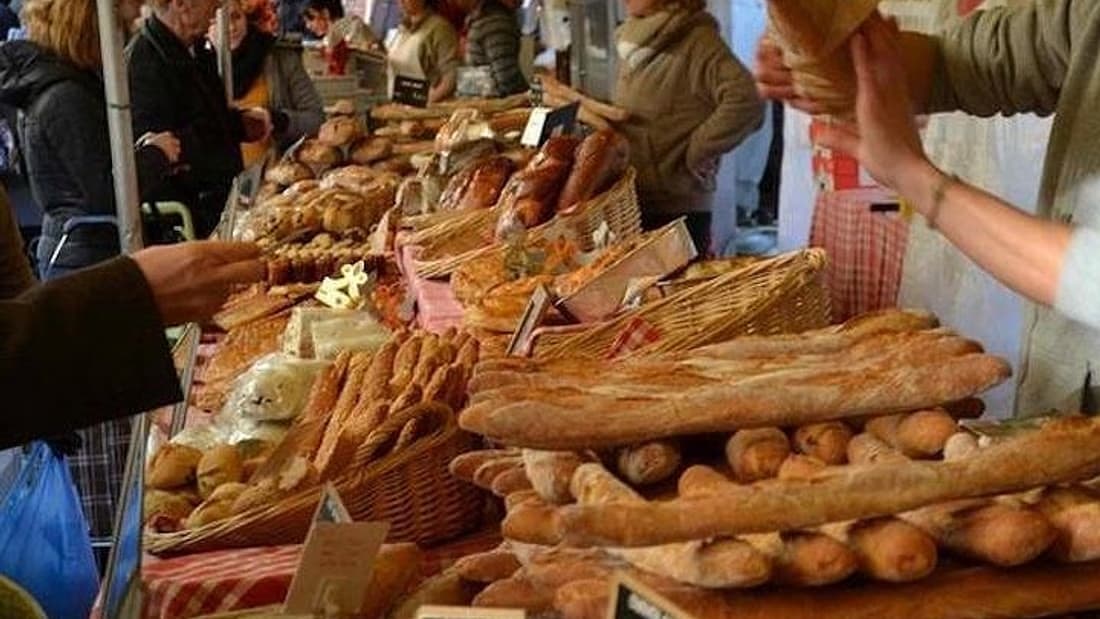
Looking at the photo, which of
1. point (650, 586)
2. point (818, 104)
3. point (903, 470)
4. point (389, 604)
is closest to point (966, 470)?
point (903, 470)

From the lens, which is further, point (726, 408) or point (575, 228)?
point (575, 228)

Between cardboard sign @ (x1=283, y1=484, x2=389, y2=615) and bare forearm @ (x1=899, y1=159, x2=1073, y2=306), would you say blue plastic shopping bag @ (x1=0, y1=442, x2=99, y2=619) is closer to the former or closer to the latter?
cardboard sign @ (x1=283, y1=484, x2=389, y2=615)

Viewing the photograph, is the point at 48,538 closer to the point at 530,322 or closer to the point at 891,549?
the point at 530,322

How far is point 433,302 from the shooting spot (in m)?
3.44

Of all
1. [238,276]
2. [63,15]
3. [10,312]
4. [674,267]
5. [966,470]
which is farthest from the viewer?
[63,15]

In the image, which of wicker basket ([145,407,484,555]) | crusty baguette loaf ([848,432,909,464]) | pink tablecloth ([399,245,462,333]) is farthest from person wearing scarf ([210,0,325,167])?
crusty baguette loaf ([848,432,909,464])

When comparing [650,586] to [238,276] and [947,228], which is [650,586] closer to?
[947,228]

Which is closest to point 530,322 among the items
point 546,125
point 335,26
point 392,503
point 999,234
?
point 392,503

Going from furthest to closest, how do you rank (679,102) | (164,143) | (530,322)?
1. (679,102)
2. (164,143)
3. (530,322)

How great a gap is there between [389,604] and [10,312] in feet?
1.91

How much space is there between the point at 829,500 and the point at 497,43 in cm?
725

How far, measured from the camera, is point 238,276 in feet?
6.49

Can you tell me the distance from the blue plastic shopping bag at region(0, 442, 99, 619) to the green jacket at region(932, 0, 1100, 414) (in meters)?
1.71

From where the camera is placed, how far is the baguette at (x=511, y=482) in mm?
1470
